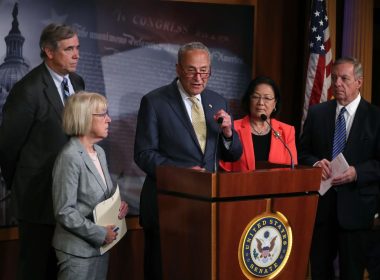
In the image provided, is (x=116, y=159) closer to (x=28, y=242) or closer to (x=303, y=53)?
(x=28, y=242)

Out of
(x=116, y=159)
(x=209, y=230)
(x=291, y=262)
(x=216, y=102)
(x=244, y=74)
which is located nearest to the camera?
(x=209, y=230)

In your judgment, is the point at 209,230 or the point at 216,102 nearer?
the point at 209,230

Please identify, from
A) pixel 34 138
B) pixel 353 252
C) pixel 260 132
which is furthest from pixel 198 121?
pixel 353 252

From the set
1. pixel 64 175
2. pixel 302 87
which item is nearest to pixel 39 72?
pixel 64 175

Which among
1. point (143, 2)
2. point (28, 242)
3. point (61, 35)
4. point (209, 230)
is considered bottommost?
point (28, 242)

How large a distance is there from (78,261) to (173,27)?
7.68ft

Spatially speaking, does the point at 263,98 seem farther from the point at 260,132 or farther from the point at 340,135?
the point at 340,135

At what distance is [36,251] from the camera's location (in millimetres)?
3645

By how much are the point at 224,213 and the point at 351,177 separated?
1515 millimetres

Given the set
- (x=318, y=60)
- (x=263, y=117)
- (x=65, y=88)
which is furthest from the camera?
(x=318, y=60)

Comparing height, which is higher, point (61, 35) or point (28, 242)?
point (61, 35)

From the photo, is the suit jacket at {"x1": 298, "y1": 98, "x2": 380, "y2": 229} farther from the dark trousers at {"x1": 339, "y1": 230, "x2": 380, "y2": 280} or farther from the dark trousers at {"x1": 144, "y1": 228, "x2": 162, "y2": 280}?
the dark trousers at {"x1": 144, "y1": 228, "x2": 162, "y2": 280}

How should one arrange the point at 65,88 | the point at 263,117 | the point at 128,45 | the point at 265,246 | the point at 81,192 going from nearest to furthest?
the point at 265,246 < the point at 81,192 < the point at 65,88 < the point at 263,117 < the point at 128,45

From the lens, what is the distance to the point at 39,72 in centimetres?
369
